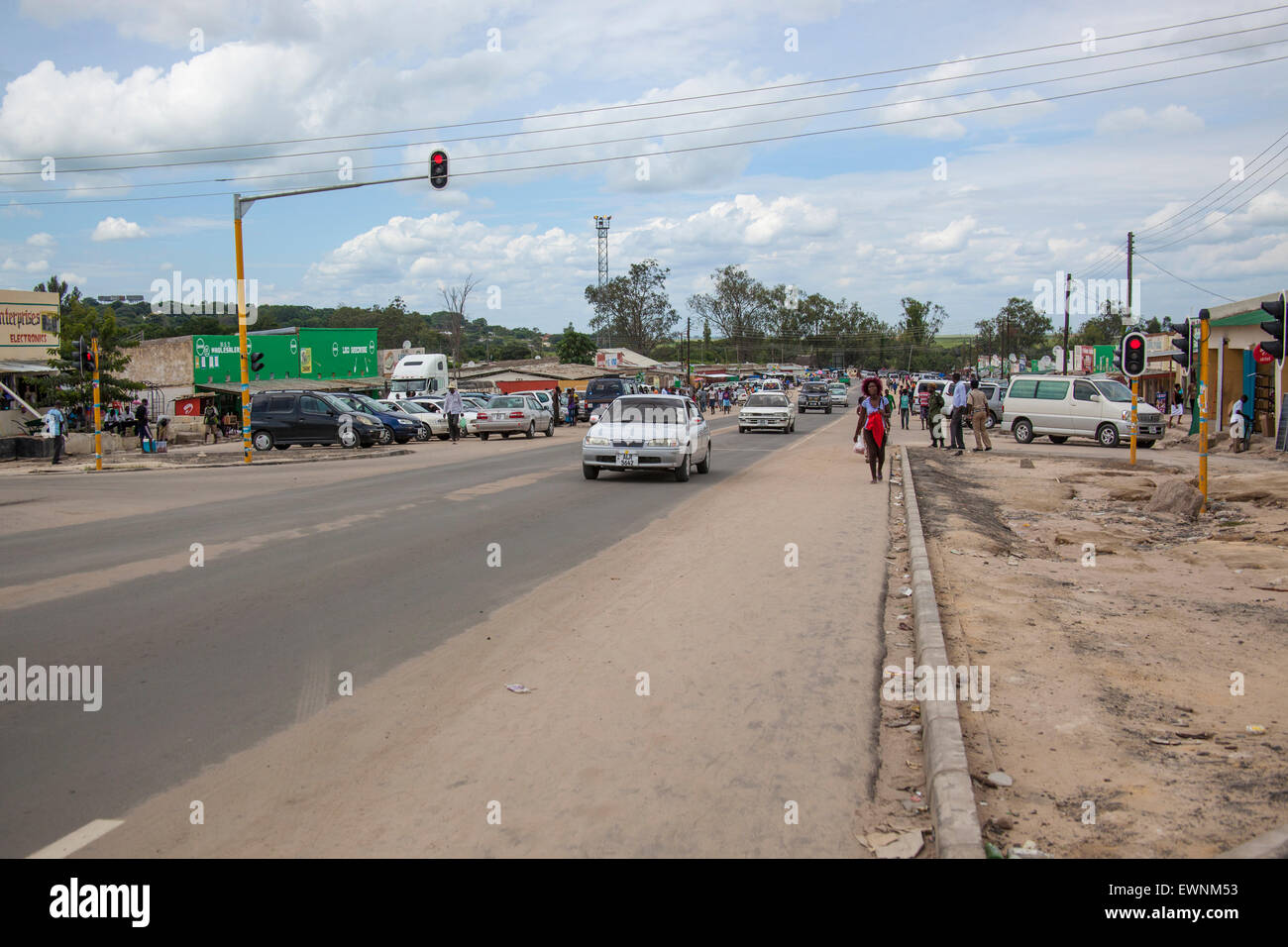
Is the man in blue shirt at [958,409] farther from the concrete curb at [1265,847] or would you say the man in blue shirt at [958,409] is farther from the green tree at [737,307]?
the green tree at [737,307]

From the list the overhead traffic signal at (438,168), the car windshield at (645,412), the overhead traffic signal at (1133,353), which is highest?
the overhead traffic signal at (438,168)

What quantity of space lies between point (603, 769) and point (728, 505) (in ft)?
34.9

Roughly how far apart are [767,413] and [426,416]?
523 inches

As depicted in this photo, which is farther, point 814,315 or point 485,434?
point 814,315

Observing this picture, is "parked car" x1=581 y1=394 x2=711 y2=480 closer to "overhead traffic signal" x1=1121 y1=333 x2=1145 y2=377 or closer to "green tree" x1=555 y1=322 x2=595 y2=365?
"overhead traffic signal" x1=1121 y1=333 x2=1145 y2=377

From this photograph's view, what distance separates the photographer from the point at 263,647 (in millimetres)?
6945

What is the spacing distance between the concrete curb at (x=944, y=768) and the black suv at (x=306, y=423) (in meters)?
25.2

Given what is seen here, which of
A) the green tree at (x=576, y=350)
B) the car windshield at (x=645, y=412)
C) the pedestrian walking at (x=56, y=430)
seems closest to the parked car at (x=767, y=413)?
the car windshield at (x=645, y=412)

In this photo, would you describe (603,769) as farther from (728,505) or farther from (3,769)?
(728,505)

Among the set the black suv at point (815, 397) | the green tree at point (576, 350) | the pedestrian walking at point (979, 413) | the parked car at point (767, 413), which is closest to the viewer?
the pedestrian walking at point (979, 413)

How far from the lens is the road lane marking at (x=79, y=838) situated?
3932mm

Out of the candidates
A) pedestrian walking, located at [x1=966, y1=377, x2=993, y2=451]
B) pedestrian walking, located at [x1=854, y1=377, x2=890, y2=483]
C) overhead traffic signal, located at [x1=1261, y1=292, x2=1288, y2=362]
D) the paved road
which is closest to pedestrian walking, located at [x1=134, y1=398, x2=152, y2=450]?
the paved road

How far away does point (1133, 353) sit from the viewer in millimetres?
21109
